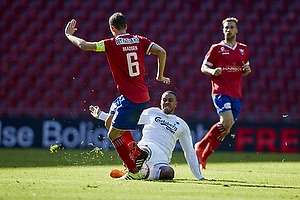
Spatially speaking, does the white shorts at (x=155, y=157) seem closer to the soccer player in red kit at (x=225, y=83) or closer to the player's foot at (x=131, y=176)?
the player's foot at (x=131, y=176)

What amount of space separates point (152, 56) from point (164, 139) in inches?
297

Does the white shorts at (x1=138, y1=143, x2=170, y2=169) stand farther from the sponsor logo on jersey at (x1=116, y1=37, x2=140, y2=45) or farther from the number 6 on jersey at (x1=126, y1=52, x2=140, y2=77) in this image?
the sponsor logo on jersey at (x1=116, y1=37, x2=140, y2=45)

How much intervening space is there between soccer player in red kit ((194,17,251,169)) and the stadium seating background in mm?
5158

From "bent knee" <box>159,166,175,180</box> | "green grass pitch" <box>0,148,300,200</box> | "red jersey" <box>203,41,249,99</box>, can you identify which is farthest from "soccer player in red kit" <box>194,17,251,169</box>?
"bent knee" <box>159,166,175,180</box>

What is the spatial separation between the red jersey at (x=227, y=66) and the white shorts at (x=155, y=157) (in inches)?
72.3

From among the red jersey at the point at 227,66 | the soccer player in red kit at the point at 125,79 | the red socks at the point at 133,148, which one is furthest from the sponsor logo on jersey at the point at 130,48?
the red jersey at the point at 227,66

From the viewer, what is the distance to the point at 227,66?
287 inches

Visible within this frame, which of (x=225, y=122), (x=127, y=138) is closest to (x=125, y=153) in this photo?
(x=127, y=138)

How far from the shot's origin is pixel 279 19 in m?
14.1

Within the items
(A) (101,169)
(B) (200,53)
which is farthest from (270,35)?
(A) (101,169)

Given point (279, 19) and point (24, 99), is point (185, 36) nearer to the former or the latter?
point (279, 19)

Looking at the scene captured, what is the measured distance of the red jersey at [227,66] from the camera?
724 centimetres

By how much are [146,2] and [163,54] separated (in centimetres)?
881

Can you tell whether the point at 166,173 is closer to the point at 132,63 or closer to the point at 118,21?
the point at 132,63
